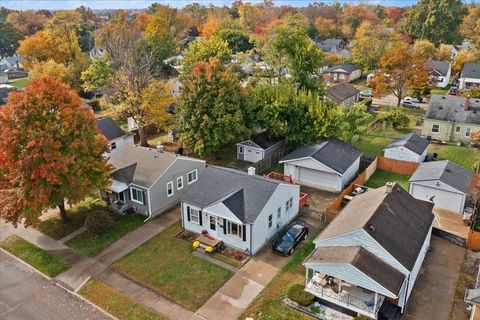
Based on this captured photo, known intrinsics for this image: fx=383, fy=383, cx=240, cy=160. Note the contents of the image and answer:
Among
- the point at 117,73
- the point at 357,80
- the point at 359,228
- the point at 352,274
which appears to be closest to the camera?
the point at 352,274

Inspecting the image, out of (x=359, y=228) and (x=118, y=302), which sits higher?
(x=359, y=228)

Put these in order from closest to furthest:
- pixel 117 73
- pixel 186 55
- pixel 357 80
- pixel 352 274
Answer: pixel 352 274 → pixel 117 73 → pixel 186 55 → pixel 357 80

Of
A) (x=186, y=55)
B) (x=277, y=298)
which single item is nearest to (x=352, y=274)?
(x=277, y=298)

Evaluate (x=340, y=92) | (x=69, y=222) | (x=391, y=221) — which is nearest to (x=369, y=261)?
(x=391, y=221)

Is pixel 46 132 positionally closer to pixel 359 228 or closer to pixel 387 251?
pixel 359 228

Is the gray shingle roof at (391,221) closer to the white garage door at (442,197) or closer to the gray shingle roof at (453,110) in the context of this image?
the white garage door at (442,197)

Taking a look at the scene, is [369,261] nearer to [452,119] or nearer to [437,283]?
[437,283]

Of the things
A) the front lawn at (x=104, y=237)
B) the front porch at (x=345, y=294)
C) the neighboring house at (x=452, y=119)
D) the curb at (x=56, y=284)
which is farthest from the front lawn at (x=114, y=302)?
the neighboring house at (x=452, y=119)
